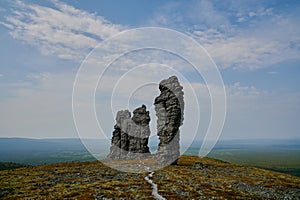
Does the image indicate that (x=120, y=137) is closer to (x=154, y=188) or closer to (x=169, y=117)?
(x=169, y=117)

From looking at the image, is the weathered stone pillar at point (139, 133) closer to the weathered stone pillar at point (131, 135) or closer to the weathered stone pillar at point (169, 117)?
the weathered stone pillar at point (131, 135)

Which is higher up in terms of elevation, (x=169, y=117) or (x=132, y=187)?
(x=169, y=117)

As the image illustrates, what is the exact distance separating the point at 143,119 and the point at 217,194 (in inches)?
2559

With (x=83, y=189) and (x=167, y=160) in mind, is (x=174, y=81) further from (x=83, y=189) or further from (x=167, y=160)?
(x=83, y=189)

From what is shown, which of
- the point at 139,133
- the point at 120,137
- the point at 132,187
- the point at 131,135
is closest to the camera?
the point at 132,187

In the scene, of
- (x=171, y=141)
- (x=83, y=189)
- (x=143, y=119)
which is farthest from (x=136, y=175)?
(x=143, y=119)

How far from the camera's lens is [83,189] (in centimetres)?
4591

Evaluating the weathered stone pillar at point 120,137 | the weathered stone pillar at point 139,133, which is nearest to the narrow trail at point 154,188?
the weathered stone pillar at point 139,133

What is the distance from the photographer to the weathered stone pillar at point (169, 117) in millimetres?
80562

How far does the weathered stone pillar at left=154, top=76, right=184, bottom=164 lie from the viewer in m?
80.6

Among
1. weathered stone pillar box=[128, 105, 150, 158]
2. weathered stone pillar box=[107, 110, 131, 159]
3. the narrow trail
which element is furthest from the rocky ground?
weathered stone pillar box=[107, 110, 131, 159]

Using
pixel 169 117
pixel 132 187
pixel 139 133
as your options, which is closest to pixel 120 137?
pixel 139 133

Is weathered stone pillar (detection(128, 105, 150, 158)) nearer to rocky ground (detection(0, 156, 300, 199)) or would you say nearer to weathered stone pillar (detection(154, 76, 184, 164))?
weathered stone pillar (detection(154, 76, 184, 164))

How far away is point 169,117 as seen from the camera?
277 feet
